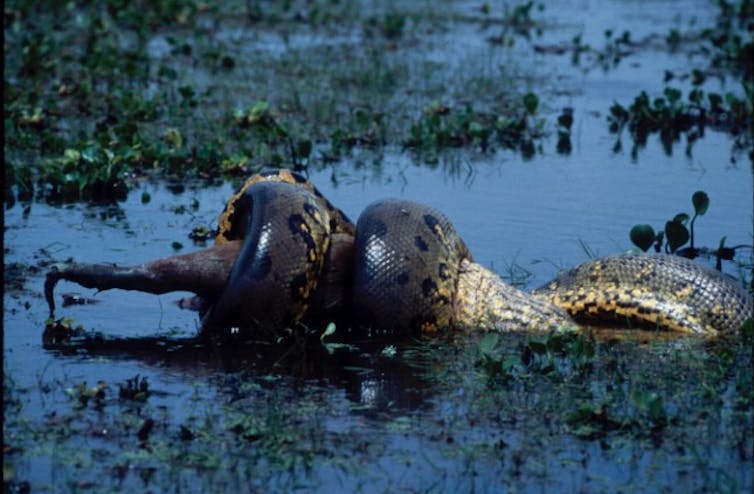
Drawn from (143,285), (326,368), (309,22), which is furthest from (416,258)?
(309,22)

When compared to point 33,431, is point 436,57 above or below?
above

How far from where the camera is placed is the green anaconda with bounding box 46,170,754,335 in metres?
7.80

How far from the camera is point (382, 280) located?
799cm

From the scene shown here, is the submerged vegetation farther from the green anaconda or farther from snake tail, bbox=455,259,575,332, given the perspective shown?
snake tail, bbox=455,259,575,332

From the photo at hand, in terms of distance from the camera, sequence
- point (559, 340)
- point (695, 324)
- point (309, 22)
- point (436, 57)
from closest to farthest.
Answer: point (559, 340)
point (695, 324)
point (436, 57)
point (309, 22)

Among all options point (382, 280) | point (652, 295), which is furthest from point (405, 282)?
point (652, 295)

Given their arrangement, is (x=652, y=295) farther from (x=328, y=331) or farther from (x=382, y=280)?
(x=328, y=331)

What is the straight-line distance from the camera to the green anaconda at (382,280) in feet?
25.6

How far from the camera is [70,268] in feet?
25.6

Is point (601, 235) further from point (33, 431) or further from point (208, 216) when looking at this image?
point (33, 431)

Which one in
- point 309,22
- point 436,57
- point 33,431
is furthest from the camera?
point 309,22

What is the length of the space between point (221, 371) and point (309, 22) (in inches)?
511

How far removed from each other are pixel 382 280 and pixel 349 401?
1.20 meters

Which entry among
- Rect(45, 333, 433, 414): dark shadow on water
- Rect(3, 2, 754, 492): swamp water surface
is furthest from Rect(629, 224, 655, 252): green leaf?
Rect(45, 333, 433, 414): dark shadow on water
